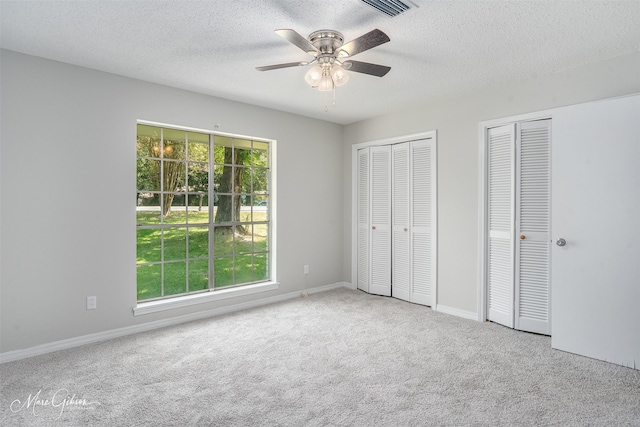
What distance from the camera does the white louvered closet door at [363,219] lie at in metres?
5.17

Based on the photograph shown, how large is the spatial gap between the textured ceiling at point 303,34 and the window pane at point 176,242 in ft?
5.49

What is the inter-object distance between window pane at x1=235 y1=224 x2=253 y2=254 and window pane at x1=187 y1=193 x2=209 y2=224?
47 centimetres

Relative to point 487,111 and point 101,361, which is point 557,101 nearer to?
point 487,111

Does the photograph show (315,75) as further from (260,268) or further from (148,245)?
(148,245)

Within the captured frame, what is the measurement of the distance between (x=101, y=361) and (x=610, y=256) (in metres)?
4.19

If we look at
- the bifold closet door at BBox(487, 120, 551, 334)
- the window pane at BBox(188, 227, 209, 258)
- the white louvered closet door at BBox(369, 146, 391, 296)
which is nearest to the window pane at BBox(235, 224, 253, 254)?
the window pane at BBox(188, 227, 209, 258)

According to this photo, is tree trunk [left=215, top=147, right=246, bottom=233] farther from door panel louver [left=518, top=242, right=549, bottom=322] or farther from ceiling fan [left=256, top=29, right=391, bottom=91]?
door panel louver [left=518, top=242, right=549, bottom=322]

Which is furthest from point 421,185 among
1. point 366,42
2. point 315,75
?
point 366,42

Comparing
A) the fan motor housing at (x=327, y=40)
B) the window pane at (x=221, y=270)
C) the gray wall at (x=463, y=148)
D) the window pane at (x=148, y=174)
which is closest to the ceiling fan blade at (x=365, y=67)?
the fan motor housing at (x=327, y=40)

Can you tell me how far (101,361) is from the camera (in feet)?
9.32

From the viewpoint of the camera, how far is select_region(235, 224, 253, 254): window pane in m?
4.47

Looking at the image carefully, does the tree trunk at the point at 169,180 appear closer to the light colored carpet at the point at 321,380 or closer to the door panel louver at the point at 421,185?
the light colored carpet at the point at 321,380

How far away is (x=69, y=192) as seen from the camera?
314cm

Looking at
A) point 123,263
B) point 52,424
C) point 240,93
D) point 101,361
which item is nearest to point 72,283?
point 123,263
